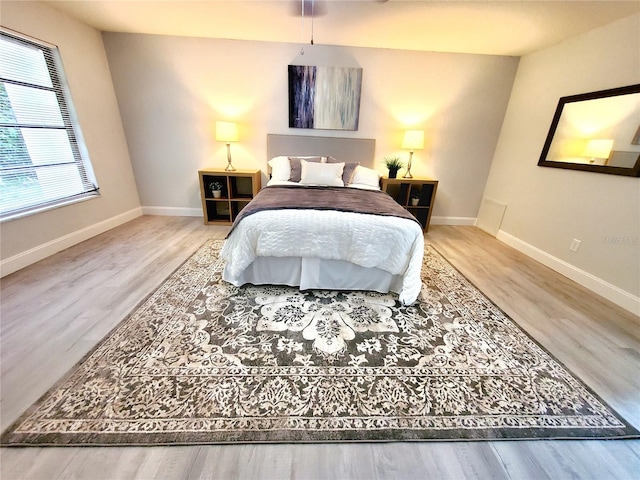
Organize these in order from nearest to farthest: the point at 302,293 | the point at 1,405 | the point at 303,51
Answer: the point at 1,405 < the point at 302,293 < the point at 303,51

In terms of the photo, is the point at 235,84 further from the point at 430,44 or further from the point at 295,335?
the point at 295,335

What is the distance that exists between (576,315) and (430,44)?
127 inches

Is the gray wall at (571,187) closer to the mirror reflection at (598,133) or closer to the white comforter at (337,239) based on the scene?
the mirror reflection at (598,133)

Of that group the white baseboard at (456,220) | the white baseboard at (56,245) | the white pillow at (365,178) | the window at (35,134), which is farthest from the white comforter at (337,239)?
the white baseboard at (456,220)

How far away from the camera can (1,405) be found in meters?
1.16

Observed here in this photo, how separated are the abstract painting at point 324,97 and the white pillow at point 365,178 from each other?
751 millimetres

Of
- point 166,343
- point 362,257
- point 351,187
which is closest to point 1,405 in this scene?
point 166,343

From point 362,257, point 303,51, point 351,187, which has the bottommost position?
point 362,257

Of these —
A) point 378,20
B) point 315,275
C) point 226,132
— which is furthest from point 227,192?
point 378,20

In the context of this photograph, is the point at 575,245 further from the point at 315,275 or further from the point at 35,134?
the point at 35,134

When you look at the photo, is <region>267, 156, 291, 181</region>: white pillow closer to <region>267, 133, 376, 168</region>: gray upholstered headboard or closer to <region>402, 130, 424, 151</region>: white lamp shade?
<region>267, 133, 376, 168</region>: gray upholstered headboard

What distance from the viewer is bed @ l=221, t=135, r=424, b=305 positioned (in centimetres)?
194

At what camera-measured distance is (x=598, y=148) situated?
239 cm

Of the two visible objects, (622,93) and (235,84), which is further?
(235,84)
